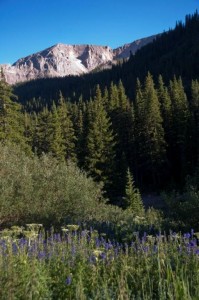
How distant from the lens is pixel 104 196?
42125 millimetres

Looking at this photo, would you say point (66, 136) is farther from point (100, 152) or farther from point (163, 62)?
point (163, 62)

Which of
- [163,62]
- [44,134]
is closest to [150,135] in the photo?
[44,134]

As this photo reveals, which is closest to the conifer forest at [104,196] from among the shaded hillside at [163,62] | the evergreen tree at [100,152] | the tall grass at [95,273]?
the tall grass at [95,273]

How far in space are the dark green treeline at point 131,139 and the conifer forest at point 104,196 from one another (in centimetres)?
16

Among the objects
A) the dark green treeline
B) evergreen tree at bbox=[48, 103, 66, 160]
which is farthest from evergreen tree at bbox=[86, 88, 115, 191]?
evergreen tree at bbox=[48, 103, 66, 160]

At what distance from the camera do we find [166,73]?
122m

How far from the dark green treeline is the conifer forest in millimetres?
156

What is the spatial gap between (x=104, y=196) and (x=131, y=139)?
14.4m

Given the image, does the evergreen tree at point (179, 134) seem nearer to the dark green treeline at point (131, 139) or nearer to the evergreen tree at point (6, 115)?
the dark green treeline at point (131, 139)

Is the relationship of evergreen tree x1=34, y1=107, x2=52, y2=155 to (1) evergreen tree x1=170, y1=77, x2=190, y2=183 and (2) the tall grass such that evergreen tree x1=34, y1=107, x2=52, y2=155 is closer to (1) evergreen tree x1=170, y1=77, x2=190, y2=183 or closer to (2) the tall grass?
(1) evergreen tree x1=170, y1=77, x2=190, y2=183

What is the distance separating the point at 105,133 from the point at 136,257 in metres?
42.9

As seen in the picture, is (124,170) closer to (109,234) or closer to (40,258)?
(109,234)

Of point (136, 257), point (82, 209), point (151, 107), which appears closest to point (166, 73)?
point (151, 107)

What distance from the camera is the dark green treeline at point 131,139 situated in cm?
4559
